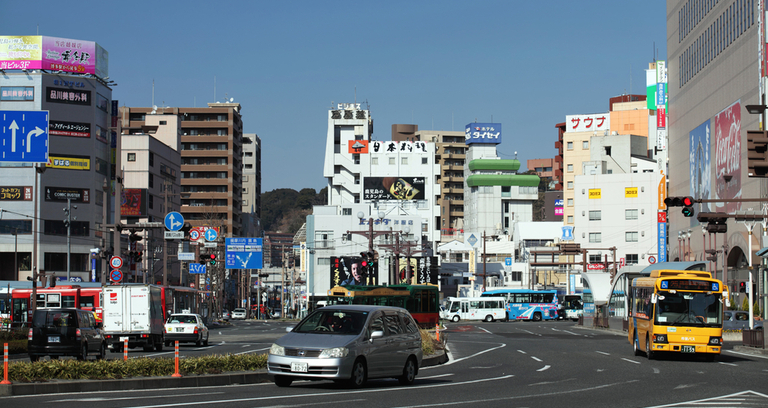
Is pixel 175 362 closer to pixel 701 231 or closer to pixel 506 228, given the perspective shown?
pixel 701 231

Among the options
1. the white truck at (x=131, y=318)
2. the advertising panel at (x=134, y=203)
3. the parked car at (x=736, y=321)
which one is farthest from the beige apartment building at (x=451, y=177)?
the white truck at (x=131, y=318)

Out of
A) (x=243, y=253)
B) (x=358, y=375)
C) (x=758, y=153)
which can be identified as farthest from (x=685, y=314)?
(x=243, y=253)

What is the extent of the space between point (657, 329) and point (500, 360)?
4795 mm

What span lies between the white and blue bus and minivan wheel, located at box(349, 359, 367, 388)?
2482 inches

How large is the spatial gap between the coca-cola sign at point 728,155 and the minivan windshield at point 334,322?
194 feet

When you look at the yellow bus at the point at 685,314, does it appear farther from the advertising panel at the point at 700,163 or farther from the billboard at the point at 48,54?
the billboard at the point at 48,54

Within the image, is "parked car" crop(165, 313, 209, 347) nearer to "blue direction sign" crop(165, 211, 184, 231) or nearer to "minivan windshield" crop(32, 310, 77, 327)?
"blue direction sign" crop(165, 211, 184, 231)

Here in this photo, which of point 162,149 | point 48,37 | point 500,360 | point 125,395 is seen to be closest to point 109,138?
point 48,37

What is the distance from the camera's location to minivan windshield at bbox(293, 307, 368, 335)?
16141 millimetres

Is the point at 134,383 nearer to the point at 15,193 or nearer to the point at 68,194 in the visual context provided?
the point at 68,194

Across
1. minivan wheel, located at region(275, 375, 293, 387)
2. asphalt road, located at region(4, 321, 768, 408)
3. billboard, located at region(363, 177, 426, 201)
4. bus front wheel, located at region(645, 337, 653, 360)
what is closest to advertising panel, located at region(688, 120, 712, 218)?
billboard, located at region(363, 177, 426, 201)

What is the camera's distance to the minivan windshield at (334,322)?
16141 millimetres

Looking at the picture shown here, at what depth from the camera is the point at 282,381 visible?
16422 mm

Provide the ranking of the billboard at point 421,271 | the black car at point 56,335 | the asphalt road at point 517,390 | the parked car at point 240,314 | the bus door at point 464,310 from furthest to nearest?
1. the billboard at point 421,271
2. the parked car at point 240,314
3. the bus door at point 464,310
4. the black car at point 56,335
5. the asphalt road at point 517,390
